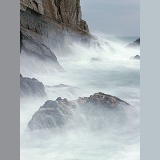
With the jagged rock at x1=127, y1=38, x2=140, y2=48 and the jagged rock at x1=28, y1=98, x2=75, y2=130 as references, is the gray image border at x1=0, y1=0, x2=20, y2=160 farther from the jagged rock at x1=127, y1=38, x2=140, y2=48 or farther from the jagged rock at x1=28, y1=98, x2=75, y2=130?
the jagged rock at x1=127, y1=38, x2=140, y2=48

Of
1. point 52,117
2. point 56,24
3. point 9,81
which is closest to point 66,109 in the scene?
point 52,117

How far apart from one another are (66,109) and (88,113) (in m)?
0.14

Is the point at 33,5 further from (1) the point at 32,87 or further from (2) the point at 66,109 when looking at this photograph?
(2) the point at 66,109

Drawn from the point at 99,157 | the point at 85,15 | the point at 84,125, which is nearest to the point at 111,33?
the point at 85,15

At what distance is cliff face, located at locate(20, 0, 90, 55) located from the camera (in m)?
2.74

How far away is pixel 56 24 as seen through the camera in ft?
9.14

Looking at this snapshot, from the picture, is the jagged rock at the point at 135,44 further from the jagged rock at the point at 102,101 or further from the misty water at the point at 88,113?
the jagged rock at the point at 102,101

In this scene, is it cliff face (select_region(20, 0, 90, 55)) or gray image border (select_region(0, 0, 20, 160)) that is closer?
gray image border (select_region(0, 0, 20, 160))

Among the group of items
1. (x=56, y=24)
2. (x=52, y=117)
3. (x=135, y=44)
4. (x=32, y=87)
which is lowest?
(x=52, y=117)

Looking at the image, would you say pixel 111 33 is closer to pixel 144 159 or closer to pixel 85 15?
pixel 85 15

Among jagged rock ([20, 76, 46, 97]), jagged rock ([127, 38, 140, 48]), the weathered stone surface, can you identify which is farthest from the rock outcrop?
the weathered stone surface

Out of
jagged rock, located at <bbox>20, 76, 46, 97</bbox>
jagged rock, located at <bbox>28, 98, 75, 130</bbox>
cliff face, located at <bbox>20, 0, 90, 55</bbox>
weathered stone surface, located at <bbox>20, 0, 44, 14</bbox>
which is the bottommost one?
jagged rock, located at <bbox>28, 98, 75, 130</bbox>

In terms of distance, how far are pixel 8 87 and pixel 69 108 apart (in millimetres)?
410

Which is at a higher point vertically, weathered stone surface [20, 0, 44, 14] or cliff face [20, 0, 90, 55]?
weathered stone surface [20, 0, 44, 14]
